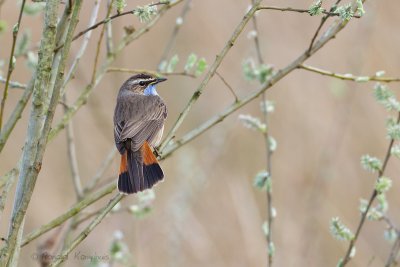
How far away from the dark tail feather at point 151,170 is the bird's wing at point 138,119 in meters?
0.12

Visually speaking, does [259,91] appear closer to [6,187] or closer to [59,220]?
[59,220]

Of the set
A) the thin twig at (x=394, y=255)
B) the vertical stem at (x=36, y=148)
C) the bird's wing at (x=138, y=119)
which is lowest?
the thin twig at (x=394, y=255)

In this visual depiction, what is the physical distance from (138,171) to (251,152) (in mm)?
4081

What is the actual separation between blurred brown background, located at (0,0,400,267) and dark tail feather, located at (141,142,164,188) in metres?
1.28

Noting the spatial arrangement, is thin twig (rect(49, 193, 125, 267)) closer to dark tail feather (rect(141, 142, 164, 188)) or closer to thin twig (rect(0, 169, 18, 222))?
thin twig (rect(0, 169, 18, 222))

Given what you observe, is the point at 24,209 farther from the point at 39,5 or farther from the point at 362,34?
the point at 362,34

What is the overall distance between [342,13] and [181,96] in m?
5.10

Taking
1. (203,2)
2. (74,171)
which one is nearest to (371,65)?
(203,2)

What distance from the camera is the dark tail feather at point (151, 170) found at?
11.8 ft

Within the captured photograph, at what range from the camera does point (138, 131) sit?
4.18 metres

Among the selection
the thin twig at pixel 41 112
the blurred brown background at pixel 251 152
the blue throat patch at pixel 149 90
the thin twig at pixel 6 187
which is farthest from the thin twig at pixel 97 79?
the blurred brown background at pixel 251 152

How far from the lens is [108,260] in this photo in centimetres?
397

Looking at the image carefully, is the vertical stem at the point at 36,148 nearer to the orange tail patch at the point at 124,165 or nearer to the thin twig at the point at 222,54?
the thin twig at the point at 222,54

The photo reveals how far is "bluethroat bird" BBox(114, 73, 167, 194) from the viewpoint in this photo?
356cm
